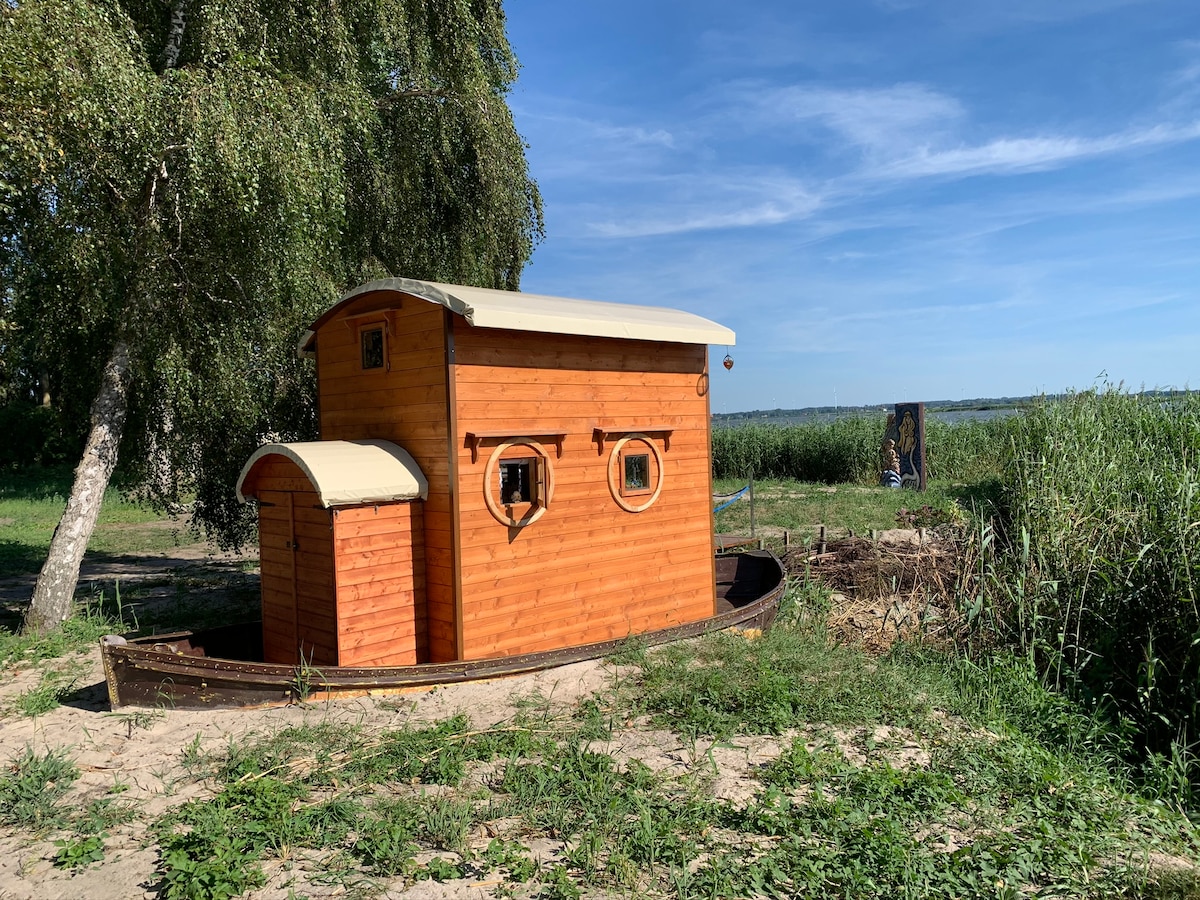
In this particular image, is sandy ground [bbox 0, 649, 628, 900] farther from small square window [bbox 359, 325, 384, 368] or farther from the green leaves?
the green leaves

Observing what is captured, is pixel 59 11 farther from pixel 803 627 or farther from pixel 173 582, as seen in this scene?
pixel 803 627

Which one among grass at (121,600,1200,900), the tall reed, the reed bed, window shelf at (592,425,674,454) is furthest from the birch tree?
the reed bed

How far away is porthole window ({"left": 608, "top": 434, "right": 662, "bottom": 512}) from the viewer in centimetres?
859

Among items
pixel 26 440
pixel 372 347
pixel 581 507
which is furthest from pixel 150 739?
pixel 26 440

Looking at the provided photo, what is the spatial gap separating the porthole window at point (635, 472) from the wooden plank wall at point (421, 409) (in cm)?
189

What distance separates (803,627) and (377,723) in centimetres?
506

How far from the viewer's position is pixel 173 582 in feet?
42.6

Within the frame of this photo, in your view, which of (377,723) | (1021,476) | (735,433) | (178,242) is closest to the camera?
(377,723)

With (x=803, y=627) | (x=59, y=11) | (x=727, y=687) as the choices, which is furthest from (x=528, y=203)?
(x=727, y=687)

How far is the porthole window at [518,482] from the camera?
7617 millimetres

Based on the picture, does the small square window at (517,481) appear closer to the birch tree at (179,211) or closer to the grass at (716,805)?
the grass at (716,805)

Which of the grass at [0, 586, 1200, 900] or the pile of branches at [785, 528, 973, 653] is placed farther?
the pile of branches at [785, 528, 973, 653]

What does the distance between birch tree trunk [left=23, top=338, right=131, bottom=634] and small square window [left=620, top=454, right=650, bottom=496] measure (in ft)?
19.3

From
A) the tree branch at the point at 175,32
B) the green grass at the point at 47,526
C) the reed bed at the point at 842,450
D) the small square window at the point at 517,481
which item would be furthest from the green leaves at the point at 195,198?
the reed bed at the point at 842,450
